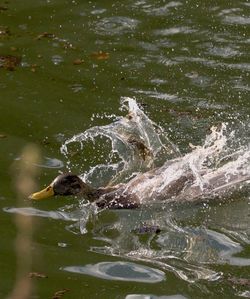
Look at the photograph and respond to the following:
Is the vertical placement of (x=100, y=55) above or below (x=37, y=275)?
below

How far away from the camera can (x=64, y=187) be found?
279 inches

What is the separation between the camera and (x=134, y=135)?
25.6 ft

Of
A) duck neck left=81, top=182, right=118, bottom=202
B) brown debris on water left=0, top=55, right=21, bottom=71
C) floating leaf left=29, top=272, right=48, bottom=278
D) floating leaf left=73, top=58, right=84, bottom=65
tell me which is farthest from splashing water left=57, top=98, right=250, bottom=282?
brown debris on water left=0, top=55, right=21, bottom=71

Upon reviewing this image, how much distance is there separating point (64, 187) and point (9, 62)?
343cm

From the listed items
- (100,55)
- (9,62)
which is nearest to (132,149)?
(100,55)

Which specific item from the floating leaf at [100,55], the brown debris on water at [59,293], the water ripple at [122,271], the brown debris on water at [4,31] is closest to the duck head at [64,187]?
the water ripple at [122,271]

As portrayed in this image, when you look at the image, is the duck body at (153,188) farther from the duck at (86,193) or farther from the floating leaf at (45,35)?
the floating leaf at (45,35)

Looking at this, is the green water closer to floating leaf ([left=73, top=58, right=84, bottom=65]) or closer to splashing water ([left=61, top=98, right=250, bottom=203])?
floating leaf ([left=73, top=58, right=84, bottom=65])

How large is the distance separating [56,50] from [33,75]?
0.78 metres

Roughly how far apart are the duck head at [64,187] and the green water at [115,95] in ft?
0.42

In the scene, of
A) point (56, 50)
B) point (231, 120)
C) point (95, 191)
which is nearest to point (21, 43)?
point (56, 50)

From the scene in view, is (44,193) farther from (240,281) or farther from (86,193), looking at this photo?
(240,281)

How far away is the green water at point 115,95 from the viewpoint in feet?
20.2

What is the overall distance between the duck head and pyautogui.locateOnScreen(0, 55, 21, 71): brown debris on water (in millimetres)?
3206
